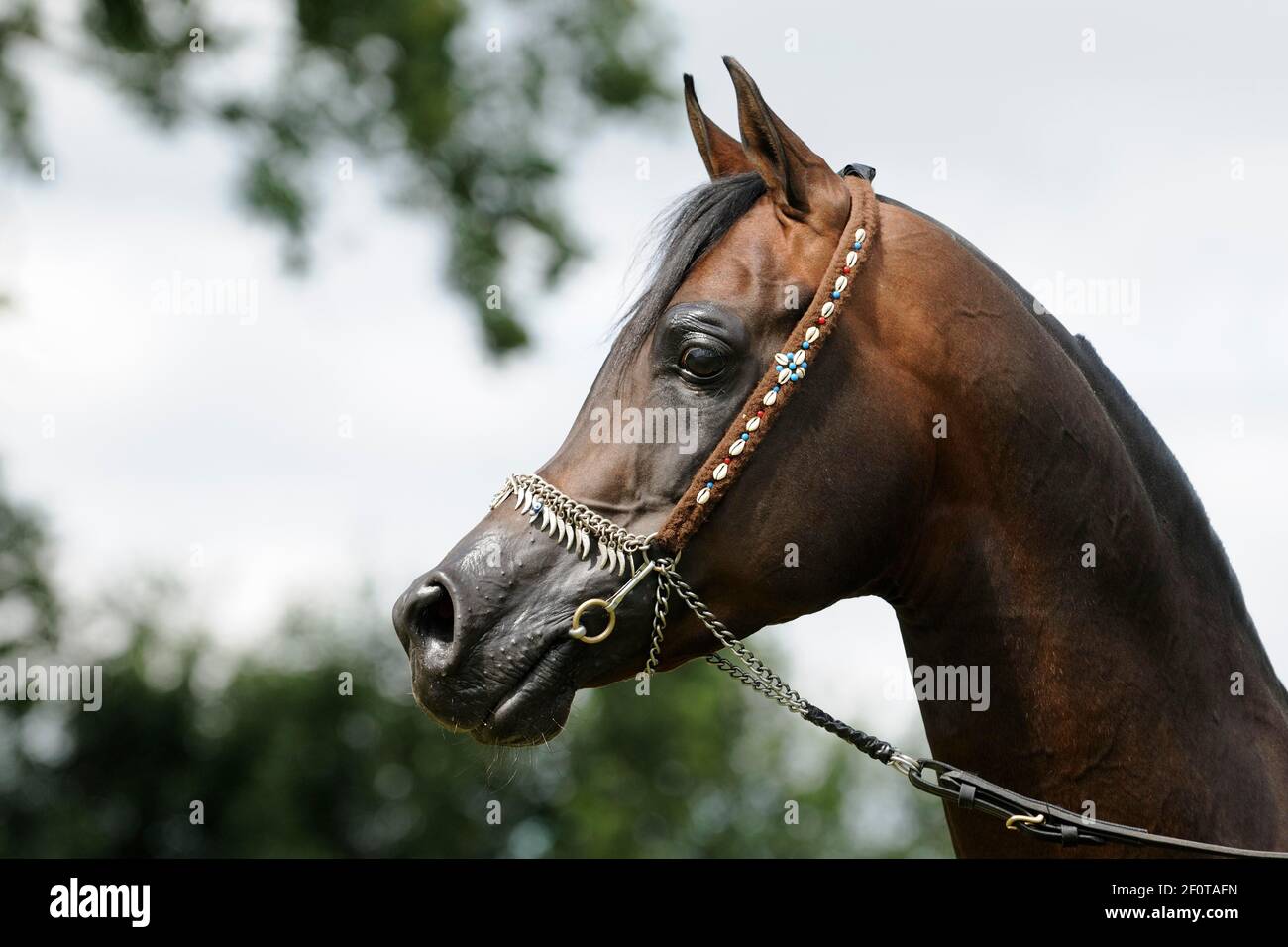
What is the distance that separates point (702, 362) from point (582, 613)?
759mm

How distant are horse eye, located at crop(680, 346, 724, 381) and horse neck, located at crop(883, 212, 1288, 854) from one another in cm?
62

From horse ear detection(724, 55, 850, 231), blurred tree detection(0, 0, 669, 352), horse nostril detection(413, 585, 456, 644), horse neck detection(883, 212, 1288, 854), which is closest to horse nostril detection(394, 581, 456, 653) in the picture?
horse nostril detection(413, 585, 456, 644)

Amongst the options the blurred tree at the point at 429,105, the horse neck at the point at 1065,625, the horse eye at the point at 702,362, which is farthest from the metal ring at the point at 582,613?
the blurred tree at the point at 429,105

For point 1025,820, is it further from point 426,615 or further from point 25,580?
point 25,580

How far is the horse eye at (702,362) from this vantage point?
3711 millimetres

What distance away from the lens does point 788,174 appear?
3900 mm

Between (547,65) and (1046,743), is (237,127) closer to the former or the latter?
(547,65)

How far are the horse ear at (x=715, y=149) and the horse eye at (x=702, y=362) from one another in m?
1.01

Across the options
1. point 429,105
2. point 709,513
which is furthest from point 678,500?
point 429,105

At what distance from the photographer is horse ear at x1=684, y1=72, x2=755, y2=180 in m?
4.50

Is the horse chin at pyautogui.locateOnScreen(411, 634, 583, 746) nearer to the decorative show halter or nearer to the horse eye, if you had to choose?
the decorative show halter
